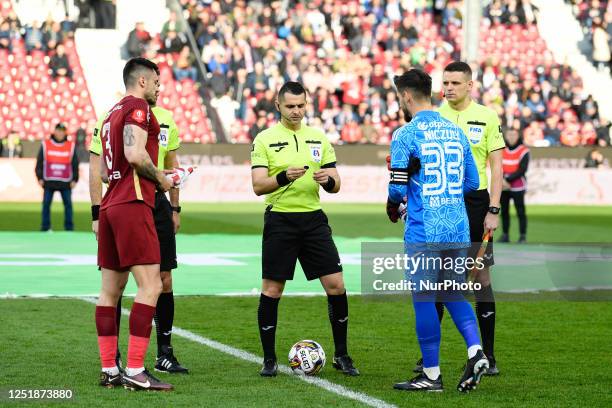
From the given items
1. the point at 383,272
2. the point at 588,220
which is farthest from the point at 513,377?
the point at 588,220

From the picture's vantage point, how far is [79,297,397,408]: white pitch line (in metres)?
7.39

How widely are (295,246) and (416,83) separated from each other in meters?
1.61

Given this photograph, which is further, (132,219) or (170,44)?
(170,44)

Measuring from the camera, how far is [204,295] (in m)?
13.2

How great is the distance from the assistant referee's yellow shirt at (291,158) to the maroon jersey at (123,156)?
1050mm

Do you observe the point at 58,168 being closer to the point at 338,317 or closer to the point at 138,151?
the point at 338,317

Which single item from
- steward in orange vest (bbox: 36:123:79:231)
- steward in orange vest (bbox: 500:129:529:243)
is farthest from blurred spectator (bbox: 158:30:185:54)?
steward in orange vest (bbox: 500:129:529:243)

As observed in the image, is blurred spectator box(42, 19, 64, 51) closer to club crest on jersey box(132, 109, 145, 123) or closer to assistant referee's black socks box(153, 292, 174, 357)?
assistant referee's black socks box(153, 292, 174, 357)

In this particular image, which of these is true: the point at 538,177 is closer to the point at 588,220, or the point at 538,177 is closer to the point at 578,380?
the point at 588,220

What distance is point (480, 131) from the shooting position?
8.93 meters

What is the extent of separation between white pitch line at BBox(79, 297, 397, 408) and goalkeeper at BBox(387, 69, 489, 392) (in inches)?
14.8

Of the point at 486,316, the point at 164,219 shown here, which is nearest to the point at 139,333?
the point at 164,219

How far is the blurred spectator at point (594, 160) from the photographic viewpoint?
33.1 m

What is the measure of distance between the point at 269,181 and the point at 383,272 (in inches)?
308
